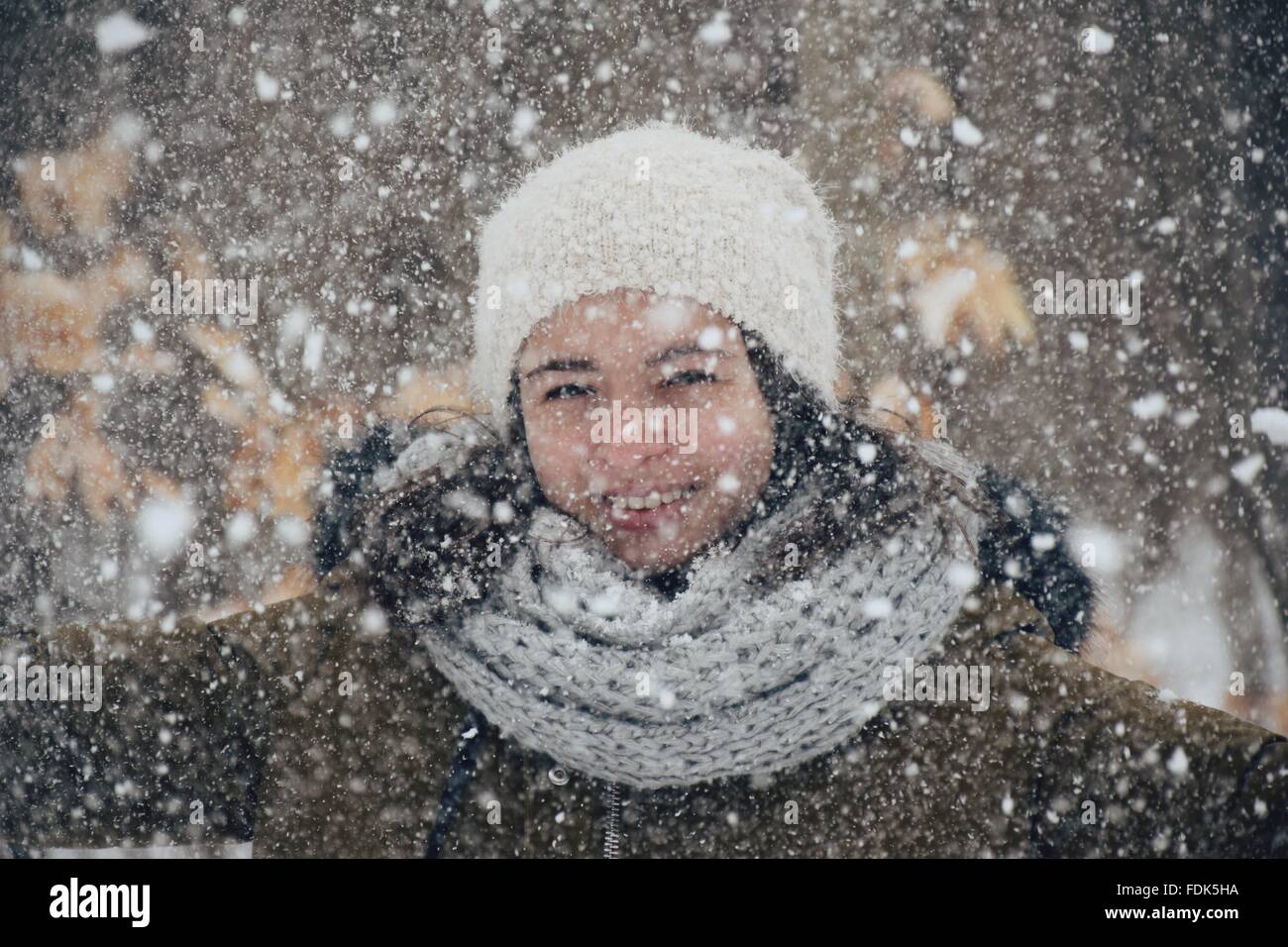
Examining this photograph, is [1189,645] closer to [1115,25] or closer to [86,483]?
[1115,25]

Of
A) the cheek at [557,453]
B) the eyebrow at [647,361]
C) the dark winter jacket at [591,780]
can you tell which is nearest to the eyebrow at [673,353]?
the eyebrow at [647,361]

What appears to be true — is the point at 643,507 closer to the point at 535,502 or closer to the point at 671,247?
the point at 535,502

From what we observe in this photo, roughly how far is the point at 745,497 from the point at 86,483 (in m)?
0.88

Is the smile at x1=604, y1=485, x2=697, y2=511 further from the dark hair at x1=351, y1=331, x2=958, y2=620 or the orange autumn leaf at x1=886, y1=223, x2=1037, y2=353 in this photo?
the orange autumn leaf at x1=886, y1=223, x2=1037, y2=353

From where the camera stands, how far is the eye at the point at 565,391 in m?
0.98

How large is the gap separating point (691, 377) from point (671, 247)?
147 millimetres

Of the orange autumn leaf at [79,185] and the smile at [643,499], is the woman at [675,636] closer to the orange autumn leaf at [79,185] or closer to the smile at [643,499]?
the smile at [643,499]

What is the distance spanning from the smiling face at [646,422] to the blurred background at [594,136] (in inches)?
8.0

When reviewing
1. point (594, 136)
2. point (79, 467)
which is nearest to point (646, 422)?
point (594, 136)

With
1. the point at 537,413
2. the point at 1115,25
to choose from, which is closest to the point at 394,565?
the point at 537,413

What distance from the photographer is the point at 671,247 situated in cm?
96

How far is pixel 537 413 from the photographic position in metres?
1.01

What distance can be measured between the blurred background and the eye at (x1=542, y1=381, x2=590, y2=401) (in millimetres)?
194

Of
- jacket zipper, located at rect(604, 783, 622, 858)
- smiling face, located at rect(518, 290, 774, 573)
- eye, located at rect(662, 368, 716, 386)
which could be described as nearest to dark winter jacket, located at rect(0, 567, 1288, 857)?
jacket zipper, located at rect(604, 783, 622, 858)
